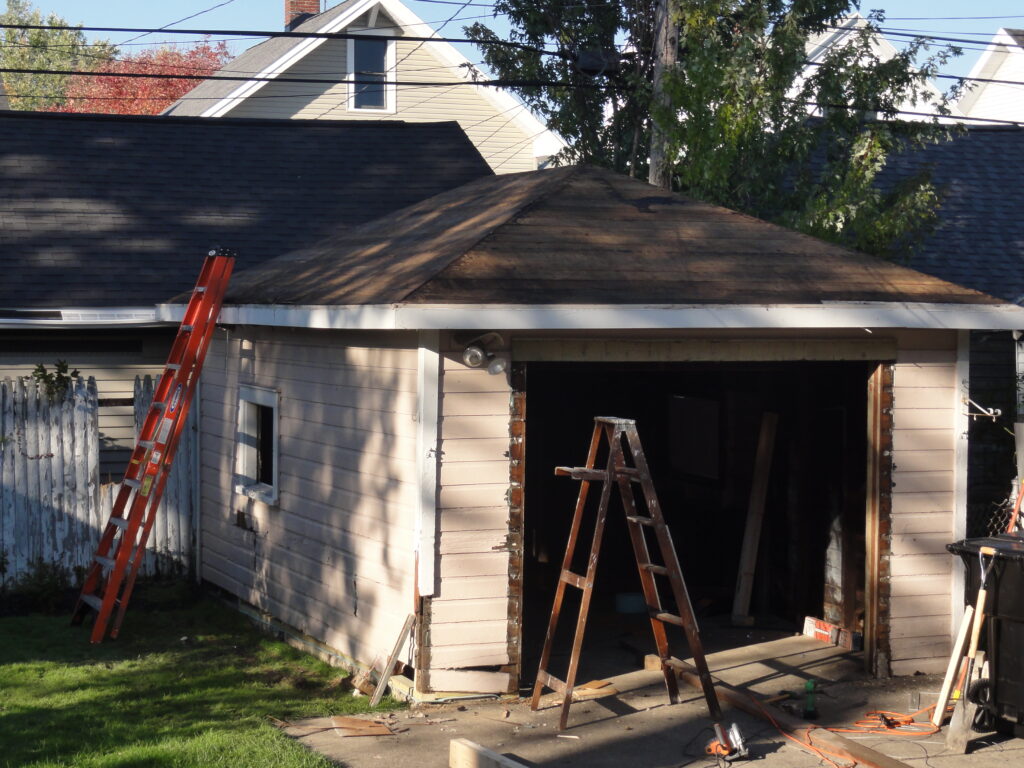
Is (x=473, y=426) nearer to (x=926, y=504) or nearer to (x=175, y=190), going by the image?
(x=926, y=504)

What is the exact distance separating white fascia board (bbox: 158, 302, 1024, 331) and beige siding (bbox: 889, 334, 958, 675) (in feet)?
1.50

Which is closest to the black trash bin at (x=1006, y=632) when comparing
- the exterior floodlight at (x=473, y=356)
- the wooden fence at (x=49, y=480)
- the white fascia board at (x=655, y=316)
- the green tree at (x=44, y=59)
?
the white fascia board at (x=655, y=316)

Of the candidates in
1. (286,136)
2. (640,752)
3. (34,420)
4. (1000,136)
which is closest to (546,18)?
(286,136)

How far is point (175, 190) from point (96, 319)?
3.50 m

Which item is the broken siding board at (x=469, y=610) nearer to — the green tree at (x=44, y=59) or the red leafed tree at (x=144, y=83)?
the red leafed tree at (x=144, y=83)

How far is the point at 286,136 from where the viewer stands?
17.2 metres

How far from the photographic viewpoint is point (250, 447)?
1095cm

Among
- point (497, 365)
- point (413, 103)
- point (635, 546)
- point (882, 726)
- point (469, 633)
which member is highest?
point (413, 103)

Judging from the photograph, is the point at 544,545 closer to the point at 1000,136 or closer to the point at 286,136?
the point at 286,136

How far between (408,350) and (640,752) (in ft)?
9.66

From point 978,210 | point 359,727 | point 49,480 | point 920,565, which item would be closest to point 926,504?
point 920,565

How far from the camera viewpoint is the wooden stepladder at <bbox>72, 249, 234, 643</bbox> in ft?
32.9

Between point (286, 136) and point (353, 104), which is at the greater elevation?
point (353, 104)

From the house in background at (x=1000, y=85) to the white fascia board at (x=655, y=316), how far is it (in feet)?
70.5
